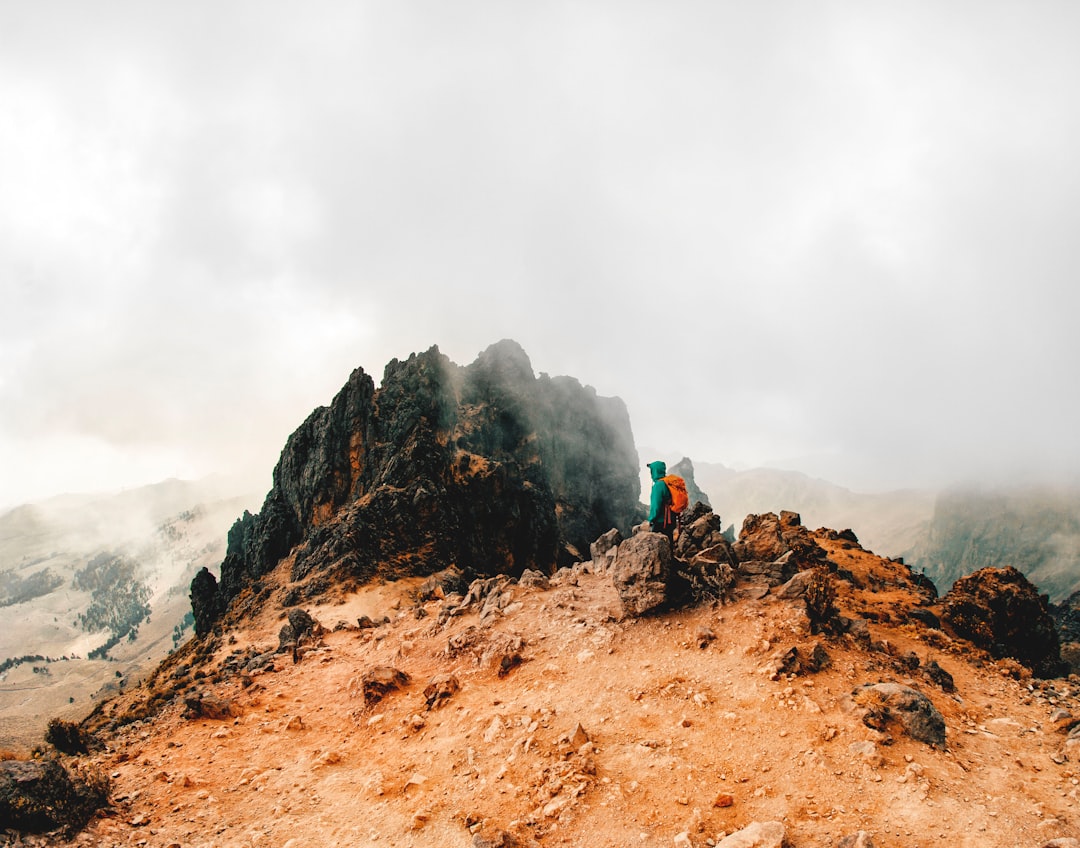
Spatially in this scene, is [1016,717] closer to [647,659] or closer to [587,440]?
[647,659]

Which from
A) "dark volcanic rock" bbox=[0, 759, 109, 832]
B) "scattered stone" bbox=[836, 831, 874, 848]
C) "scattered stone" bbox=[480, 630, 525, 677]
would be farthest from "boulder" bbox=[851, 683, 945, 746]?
"dark volcanic rock" bbox=[0, 759, 109, 832]

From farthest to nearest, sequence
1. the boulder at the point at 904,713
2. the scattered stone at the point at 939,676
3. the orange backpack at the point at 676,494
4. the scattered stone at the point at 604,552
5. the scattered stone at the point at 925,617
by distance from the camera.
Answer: the scattered stone at the point at 604,552 < the scattered stone at the point at 925,617 < the orange backpack at the point at 676,494 < the scattered stone at the point at 939,676 < the boulder at the point at 904,713

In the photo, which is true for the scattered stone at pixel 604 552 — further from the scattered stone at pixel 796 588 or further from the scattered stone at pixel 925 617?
the scattered stone at pixel 925 617

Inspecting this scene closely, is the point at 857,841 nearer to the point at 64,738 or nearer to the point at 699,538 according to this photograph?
the point at 699,538

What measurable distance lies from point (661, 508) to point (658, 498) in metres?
0.45

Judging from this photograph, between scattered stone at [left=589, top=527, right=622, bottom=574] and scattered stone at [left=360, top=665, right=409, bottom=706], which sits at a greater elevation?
scattered stone at [left=589, top=527, right=622, bottom=574]

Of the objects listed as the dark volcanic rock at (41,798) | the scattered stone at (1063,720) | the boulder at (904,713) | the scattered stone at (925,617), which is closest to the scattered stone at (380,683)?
the dark volcanic rock at (41,798)

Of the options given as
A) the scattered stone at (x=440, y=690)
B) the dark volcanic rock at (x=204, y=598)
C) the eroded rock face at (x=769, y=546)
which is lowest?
the dark volcanic rock at (x=204, y=598)

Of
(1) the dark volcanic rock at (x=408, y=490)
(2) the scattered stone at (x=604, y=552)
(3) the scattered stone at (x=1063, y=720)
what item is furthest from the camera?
(1) the dark volcanic rock at (x=408, y=490)

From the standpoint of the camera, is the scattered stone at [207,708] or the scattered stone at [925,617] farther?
the scattered stone at [925,617]

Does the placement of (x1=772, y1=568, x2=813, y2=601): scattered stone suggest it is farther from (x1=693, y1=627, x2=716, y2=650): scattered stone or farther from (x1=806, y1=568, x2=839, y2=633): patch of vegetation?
(x1=693, y1=627, x2=716, y2=650): scattered stone

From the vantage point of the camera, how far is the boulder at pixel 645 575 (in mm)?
15000

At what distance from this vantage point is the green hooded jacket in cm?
1534

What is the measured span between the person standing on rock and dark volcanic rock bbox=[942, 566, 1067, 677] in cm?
1204
